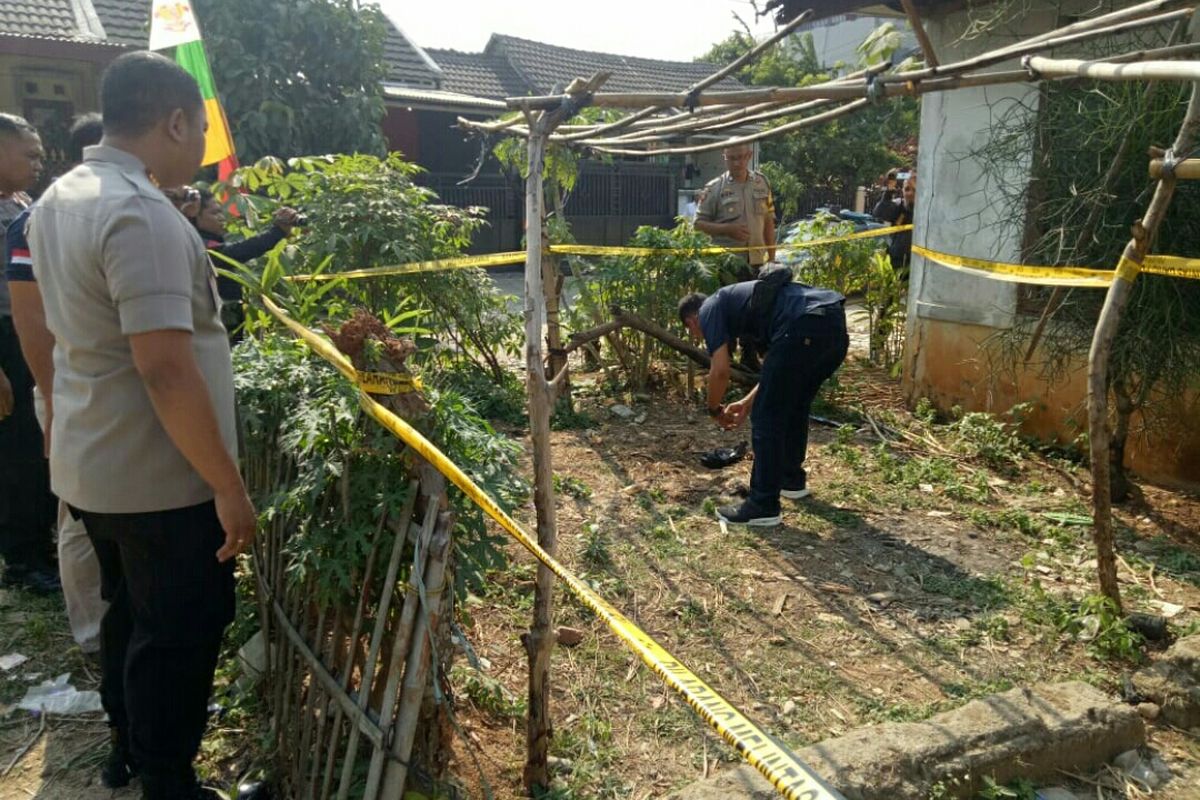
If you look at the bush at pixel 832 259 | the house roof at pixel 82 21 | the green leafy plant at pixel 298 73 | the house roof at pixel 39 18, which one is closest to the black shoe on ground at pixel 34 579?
the bush at pixel 832 259

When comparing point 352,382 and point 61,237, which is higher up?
point 61,237

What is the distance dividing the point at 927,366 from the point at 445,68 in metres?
15.1

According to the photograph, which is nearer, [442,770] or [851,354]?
[442,770]

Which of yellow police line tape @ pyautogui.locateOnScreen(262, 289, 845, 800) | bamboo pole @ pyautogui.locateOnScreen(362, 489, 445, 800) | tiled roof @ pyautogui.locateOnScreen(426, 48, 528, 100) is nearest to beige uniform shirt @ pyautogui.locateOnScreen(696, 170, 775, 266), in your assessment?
yellow police line tape @ pyautogui.locateOnScreen(262, 289, 845, 800)

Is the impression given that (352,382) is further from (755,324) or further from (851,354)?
(851,354)

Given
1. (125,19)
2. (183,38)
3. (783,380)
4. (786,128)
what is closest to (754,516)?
(783,380)

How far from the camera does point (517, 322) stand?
6688mm

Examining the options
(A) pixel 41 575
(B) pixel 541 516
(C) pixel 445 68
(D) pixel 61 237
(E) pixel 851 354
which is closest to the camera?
(D) pixel 61 237

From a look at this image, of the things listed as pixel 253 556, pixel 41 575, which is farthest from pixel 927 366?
pixel 41 575

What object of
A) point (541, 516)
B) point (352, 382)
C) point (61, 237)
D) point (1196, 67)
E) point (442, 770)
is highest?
point (1196, 67)

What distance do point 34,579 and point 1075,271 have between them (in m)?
4.99

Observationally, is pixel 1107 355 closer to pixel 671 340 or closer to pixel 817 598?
pixel 817 598

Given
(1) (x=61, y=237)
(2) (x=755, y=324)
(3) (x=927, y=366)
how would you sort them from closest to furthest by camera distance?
(1) (x=61, y=237), (2) (x=755, y=324), (3) (x=927, y=366)

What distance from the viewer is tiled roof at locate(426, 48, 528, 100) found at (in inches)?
713
